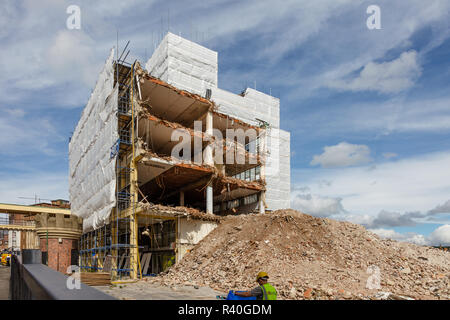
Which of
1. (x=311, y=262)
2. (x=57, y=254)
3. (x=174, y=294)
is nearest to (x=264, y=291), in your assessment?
(x=174, y=294)

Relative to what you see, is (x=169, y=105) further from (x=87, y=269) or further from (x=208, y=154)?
(x=87, y=269)

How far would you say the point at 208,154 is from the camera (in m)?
28.0

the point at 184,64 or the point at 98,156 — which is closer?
the point at 98,156

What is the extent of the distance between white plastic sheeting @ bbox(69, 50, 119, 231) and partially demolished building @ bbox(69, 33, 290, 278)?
0.09 meters

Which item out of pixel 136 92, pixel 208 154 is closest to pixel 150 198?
pixel 208 154

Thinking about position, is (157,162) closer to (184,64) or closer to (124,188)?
(124,188)

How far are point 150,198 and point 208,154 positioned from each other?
11926 millimetres

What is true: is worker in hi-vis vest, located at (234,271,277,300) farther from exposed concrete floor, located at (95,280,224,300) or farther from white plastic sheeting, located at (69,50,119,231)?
white plastic sheeting, located at (69,50,119,231)

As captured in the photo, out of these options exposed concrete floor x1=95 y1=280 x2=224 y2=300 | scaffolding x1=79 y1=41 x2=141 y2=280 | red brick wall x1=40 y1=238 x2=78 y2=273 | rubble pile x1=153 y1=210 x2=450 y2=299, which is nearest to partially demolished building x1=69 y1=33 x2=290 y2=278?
scaffolding x1=79 y1=41 x2=141 y2=280

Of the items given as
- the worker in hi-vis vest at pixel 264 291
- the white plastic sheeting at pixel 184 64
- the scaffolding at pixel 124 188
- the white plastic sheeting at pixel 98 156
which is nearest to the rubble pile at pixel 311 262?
the scaffolding at pixel 124 188

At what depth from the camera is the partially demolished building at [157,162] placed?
78.7 feet

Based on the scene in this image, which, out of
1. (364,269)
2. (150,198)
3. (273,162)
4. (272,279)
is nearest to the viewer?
(272,279)

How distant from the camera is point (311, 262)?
52.7ft

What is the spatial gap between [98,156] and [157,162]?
8.65 m
